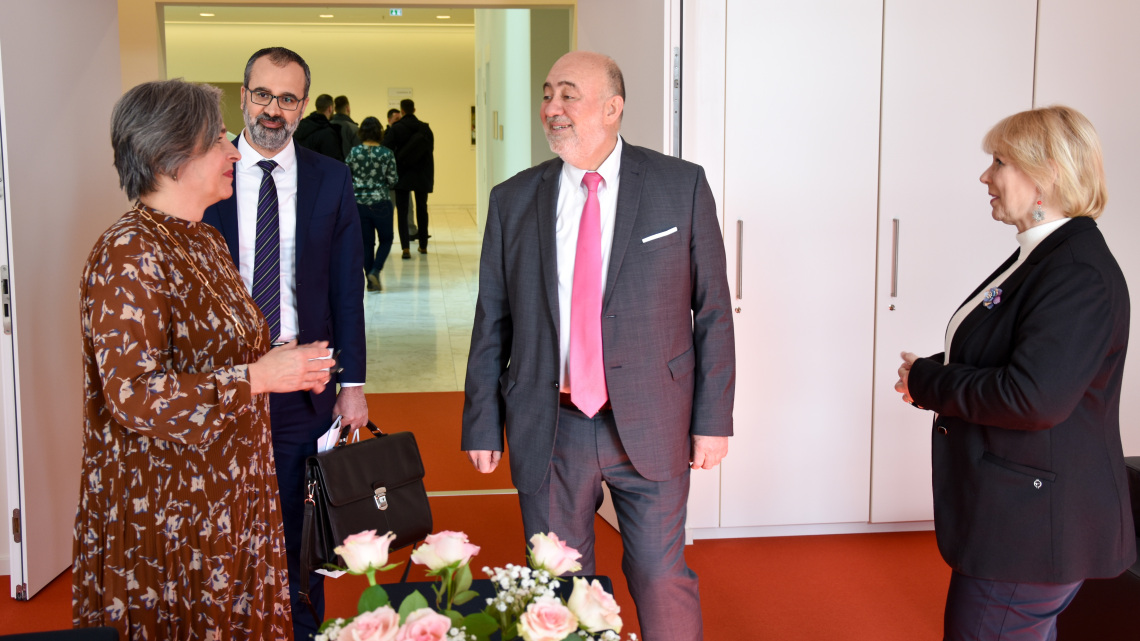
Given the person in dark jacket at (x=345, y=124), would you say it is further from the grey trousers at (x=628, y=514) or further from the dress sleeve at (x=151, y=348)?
the dress sleeve at (x=151, y=348)

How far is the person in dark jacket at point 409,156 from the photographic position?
12328mm

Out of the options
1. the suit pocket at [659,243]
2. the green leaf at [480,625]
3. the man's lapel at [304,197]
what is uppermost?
the man's lapel at [304,197]

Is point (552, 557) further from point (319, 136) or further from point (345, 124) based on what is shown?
point (345, 124)

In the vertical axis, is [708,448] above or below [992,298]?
below

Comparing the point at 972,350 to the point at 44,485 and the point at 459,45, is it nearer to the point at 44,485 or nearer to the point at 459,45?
the point at 44,485

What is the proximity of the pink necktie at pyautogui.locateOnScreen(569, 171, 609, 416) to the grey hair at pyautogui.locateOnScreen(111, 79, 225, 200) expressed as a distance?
95 cm

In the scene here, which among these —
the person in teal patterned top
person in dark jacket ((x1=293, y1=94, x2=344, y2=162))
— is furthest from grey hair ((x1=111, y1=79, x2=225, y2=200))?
the person in teal patterned top

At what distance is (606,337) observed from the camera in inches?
97.0

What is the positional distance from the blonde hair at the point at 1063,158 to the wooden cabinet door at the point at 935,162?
1.90m

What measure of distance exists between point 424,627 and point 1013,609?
1.58 metres

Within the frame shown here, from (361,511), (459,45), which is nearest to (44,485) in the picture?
(361,511)

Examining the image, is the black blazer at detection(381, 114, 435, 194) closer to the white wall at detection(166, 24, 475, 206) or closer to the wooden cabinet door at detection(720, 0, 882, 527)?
the white wall at detection(166, 24, 475, 206)

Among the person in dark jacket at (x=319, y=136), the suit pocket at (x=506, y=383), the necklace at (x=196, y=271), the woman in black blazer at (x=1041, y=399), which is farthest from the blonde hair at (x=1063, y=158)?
the person in dark jacket at (x=319, y=136)

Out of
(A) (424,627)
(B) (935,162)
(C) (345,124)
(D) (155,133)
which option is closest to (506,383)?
(D) (155,133)
